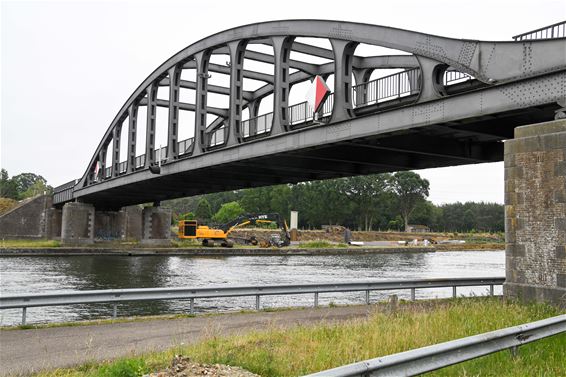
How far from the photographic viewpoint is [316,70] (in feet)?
105

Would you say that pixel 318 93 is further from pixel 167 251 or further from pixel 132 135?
pixel 167 251

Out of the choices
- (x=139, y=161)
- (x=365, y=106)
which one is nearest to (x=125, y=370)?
(x=365, y=106)

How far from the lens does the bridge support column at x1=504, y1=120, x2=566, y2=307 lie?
1188cm

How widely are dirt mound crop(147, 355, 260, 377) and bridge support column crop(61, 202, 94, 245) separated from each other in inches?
2528

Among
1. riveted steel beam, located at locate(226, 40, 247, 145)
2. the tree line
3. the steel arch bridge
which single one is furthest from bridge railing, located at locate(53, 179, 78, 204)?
the tree line

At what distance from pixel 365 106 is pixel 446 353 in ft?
49.1

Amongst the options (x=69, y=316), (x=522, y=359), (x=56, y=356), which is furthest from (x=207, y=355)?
(x=69, y=316)

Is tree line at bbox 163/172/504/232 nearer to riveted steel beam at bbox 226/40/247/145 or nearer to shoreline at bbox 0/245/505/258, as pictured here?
shoreline at bbox 0/245/505/258

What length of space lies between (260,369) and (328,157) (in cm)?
1887

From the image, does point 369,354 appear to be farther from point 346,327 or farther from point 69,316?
point 69,316

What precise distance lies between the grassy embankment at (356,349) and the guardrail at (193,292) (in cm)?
405

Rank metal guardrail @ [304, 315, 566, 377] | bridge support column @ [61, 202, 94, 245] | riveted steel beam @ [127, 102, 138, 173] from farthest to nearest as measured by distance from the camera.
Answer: bridge support column @ [61, 202, 94, 245] < riveted steel beam @ [127, 102, 138, 173] < metal guardrail @ [304, 315, 566, 377]

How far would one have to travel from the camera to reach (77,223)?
66.6 metres

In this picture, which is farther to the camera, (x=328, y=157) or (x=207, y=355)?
(x=328, y=157)
